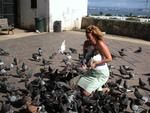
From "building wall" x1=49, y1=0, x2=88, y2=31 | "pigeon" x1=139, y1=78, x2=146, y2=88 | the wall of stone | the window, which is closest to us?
"pigeon" x1=139, y1=78, x2=146, y2=88

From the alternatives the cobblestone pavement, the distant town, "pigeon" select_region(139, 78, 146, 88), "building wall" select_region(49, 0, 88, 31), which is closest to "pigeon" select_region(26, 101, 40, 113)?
the cobblestone pavement

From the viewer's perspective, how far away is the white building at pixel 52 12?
18.8 m

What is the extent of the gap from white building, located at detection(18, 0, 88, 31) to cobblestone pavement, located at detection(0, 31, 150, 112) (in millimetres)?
1026

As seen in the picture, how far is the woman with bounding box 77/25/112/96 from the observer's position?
7.11m

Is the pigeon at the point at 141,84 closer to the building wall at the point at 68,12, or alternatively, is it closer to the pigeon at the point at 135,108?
the pigeon at the point at 135,108

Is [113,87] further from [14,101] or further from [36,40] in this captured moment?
[36,40]

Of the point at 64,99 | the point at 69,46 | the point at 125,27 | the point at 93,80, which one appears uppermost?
the point at 93,80

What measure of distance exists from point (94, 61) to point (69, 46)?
7844mm

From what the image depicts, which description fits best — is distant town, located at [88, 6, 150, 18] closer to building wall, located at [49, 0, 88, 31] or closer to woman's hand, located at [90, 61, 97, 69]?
building wall, located at [49, 0, 88, 31]

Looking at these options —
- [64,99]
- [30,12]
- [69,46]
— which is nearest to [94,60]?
[64,99]

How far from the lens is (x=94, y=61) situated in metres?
7.16

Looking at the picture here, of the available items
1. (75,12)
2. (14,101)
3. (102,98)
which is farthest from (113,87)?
(75,12)

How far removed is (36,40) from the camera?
16.3 metres

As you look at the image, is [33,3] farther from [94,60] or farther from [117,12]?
[117,12]
